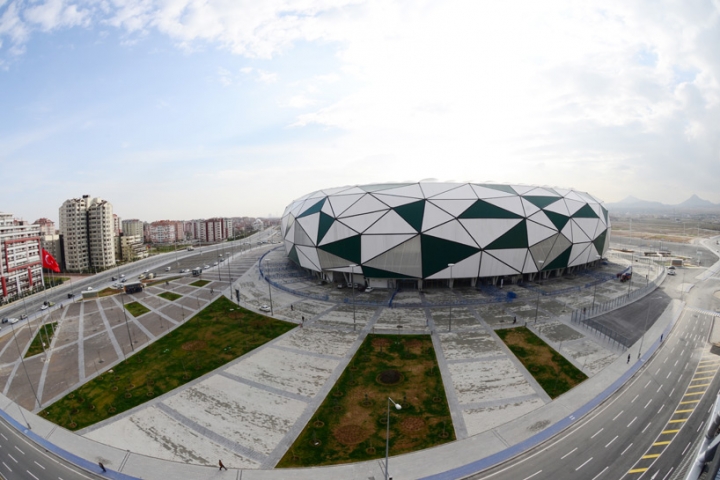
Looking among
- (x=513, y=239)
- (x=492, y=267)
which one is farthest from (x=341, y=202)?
(x=513, y=239)

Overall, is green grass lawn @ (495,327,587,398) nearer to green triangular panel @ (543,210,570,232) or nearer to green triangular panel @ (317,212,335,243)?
green triangular panel @ (543,210,570,232)

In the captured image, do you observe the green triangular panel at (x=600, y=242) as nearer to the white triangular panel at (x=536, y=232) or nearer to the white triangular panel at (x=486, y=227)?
the white triangular panel at (x=536, y=232)

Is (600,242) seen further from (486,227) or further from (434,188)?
(434,188)

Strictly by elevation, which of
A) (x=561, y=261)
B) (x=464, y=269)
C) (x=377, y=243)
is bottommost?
(x=561, y=261)

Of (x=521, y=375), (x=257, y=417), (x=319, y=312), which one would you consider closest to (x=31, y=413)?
(x=257, y=417)

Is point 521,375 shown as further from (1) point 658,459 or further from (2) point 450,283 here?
(2) point 450,283

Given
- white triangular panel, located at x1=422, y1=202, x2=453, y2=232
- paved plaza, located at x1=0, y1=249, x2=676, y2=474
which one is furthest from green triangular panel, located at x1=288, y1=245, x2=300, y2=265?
white triangular panel, located at x1=422, y1=202, x2=453, y2=232
